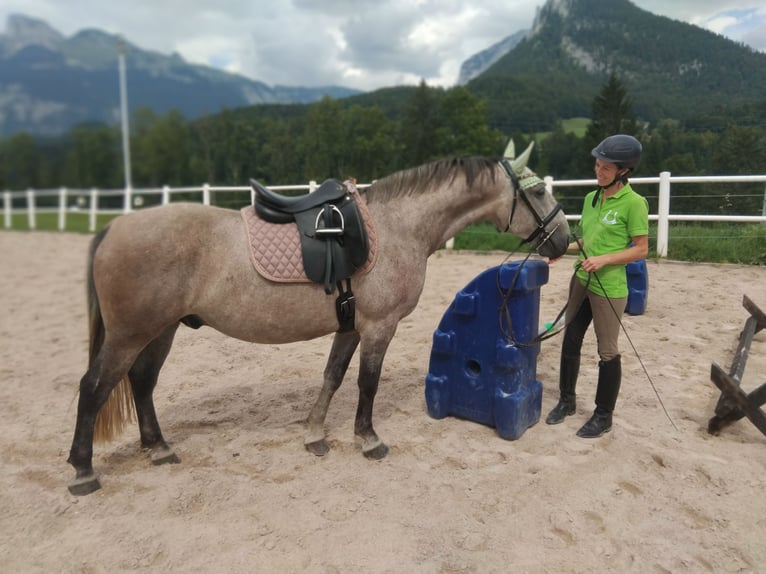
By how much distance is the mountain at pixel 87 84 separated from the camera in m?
66.0

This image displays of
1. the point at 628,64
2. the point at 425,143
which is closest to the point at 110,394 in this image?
the point at 628,64

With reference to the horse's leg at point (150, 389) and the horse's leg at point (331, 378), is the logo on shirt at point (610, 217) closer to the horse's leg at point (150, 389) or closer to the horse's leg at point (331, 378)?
the horse's leg at point (331, 378)

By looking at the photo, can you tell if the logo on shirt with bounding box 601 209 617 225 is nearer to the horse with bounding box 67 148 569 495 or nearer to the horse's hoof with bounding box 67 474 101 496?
the horse with bounding box 67 148 569 495

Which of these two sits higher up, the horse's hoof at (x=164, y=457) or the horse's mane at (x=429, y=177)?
the horse's mane at (x=429, y=177)

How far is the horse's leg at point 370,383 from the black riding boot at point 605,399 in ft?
4.35

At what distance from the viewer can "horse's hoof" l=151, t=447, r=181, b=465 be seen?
286 centimetres

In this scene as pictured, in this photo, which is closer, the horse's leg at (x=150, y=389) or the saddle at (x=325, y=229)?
the saddle at (x=325, y=229)

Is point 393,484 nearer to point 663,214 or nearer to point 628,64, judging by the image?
point 663,214

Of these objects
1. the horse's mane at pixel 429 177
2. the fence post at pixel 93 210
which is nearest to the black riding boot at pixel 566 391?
the horse's mane at pixel 429 177

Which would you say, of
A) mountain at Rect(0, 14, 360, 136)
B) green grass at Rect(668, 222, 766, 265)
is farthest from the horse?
mountain at Rect(0, 14, 360, 136)

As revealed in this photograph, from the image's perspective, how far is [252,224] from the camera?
2.67 m

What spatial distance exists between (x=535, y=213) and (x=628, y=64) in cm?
736

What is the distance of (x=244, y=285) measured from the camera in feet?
8.43

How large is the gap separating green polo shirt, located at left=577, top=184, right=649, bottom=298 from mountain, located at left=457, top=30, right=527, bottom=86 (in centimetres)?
1057
